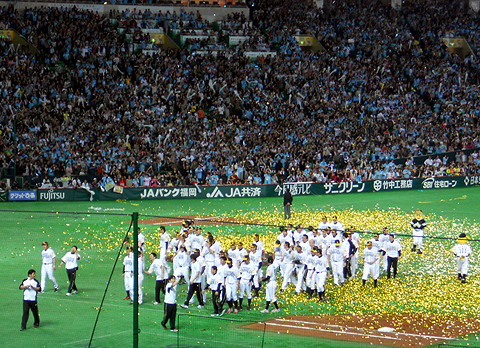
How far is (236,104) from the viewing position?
49.8 meters

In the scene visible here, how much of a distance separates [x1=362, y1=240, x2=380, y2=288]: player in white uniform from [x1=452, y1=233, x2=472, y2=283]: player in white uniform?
8.31ft

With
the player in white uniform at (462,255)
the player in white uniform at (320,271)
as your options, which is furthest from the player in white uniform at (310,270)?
the player in white uniform at (462,255)

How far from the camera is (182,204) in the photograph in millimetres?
39344

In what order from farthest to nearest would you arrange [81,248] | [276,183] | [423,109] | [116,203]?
[423,109] → [276,183] → [116,203] → [81,248]

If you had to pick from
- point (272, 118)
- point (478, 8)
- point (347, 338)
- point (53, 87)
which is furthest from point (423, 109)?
point (347, 338)

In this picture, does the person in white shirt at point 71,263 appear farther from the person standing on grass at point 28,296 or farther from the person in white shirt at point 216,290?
the person in white shirt at point 216,290

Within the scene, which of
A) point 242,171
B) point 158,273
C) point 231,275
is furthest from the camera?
point 242,171

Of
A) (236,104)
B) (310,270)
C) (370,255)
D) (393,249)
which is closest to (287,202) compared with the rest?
(393,249)

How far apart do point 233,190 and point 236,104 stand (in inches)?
390

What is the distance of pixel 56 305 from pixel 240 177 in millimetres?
25819

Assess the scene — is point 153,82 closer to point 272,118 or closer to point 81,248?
point 272,118

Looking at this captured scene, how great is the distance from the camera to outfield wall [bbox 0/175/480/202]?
3941 centimetres

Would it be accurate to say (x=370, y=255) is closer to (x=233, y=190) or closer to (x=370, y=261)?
(x=370, y=261)

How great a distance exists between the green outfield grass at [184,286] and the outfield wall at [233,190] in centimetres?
108
